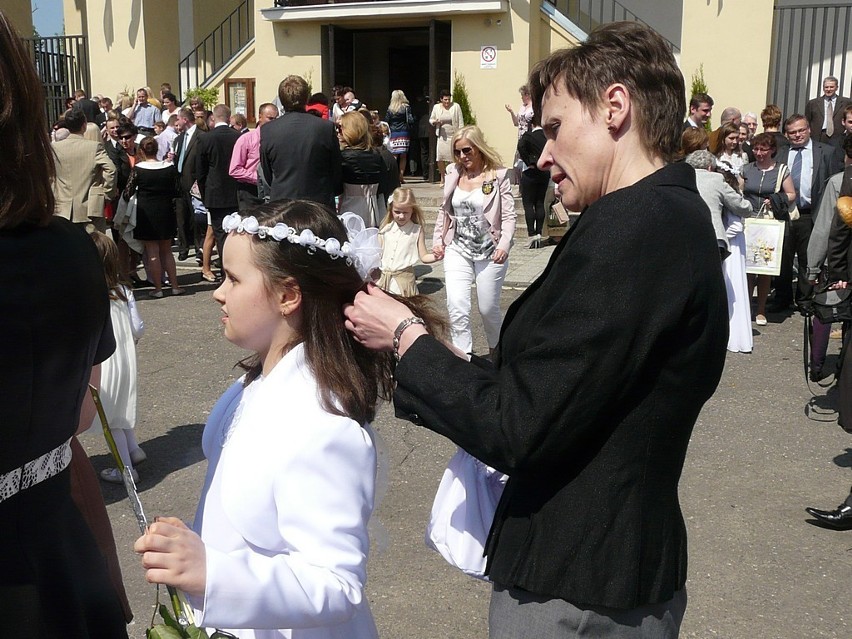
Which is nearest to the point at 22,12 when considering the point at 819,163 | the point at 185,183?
the point at 185,183

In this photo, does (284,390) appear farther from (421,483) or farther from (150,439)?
(150,439)

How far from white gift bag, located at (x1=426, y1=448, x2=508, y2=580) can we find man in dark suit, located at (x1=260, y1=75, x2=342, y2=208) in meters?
6.33

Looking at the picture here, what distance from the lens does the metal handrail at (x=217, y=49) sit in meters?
20.9

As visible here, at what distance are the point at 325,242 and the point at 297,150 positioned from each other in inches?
246

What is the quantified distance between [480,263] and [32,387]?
5837 mm

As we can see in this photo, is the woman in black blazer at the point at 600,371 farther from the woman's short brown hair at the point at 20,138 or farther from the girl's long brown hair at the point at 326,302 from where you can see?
the woman's short brown hair at the point at 20,138

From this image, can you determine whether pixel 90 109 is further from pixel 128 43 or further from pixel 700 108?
pixel 700 108

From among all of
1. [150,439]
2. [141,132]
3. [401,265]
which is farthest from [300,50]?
[150,439]

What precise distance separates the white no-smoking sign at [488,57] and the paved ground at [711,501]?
420 inches

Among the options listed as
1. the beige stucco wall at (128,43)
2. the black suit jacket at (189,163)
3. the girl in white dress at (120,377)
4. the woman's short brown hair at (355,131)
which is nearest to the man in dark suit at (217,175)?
the black suit jacket at (189,163)

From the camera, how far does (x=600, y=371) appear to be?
1.61 meters

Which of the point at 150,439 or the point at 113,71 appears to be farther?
the point at 113,71

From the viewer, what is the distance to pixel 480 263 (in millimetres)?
7398

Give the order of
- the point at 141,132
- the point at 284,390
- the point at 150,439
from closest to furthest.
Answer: the point at 284,390 < the point at 150,439 < the point at 141,132
